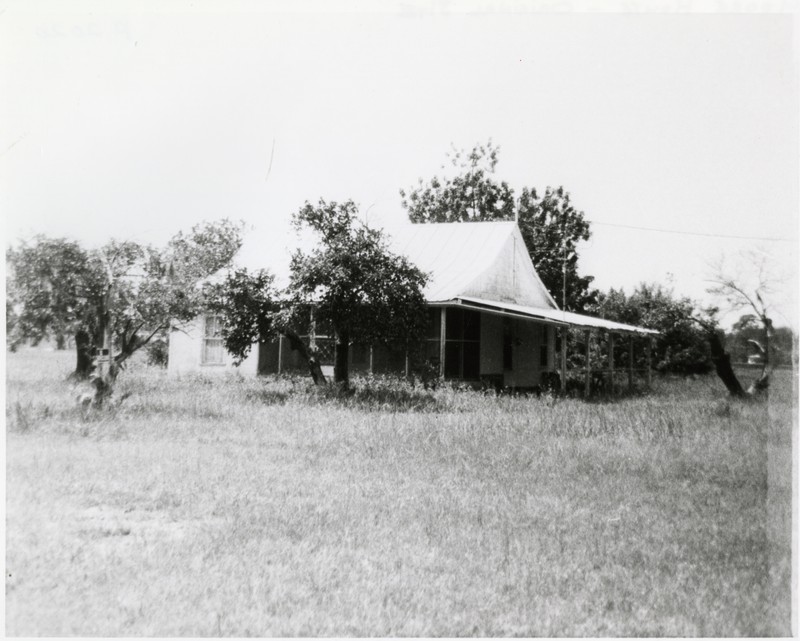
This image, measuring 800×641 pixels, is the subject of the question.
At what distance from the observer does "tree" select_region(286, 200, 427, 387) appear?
11336mm

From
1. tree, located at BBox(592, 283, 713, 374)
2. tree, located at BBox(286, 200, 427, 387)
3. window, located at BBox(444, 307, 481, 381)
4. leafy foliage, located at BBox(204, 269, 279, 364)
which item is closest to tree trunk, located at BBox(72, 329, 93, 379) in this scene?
leafy foliage, located at BBox(204, 269, 279, 364)

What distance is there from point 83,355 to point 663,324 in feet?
70.8

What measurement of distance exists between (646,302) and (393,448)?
19.5 meters

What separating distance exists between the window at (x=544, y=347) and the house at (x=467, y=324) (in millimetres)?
37

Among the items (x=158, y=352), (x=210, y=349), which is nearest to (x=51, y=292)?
(x=158, y=352)

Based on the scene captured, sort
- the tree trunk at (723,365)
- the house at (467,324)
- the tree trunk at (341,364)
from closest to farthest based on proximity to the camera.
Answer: the tree trunk at (341,364) < the tree trunk at (723,365) < the house at (467,324)

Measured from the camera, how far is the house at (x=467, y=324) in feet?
48.7

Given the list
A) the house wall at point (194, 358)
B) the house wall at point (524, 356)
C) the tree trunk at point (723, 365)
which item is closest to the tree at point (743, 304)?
the tree trunk at point (723, 365)

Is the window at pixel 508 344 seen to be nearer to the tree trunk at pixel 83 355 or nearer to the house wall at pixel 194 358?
the house wall at pixel 194 358

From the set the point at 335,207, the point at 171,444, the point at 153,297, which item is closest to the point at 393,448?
the point at 171,444

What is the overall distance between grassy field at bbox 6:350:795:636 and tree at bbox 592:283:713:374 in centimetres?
1641

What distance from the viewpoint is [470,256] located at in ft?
54.9

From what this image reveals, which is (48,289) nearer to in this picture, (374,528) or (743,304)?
(374,528)

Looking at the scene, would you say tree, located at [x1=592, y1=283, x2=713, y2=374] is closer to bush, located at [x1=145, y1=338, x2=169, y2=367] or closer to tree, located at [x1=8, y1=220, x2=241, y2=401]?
bush, located at [x1=145, y1=338, x2=169, y2=367]
